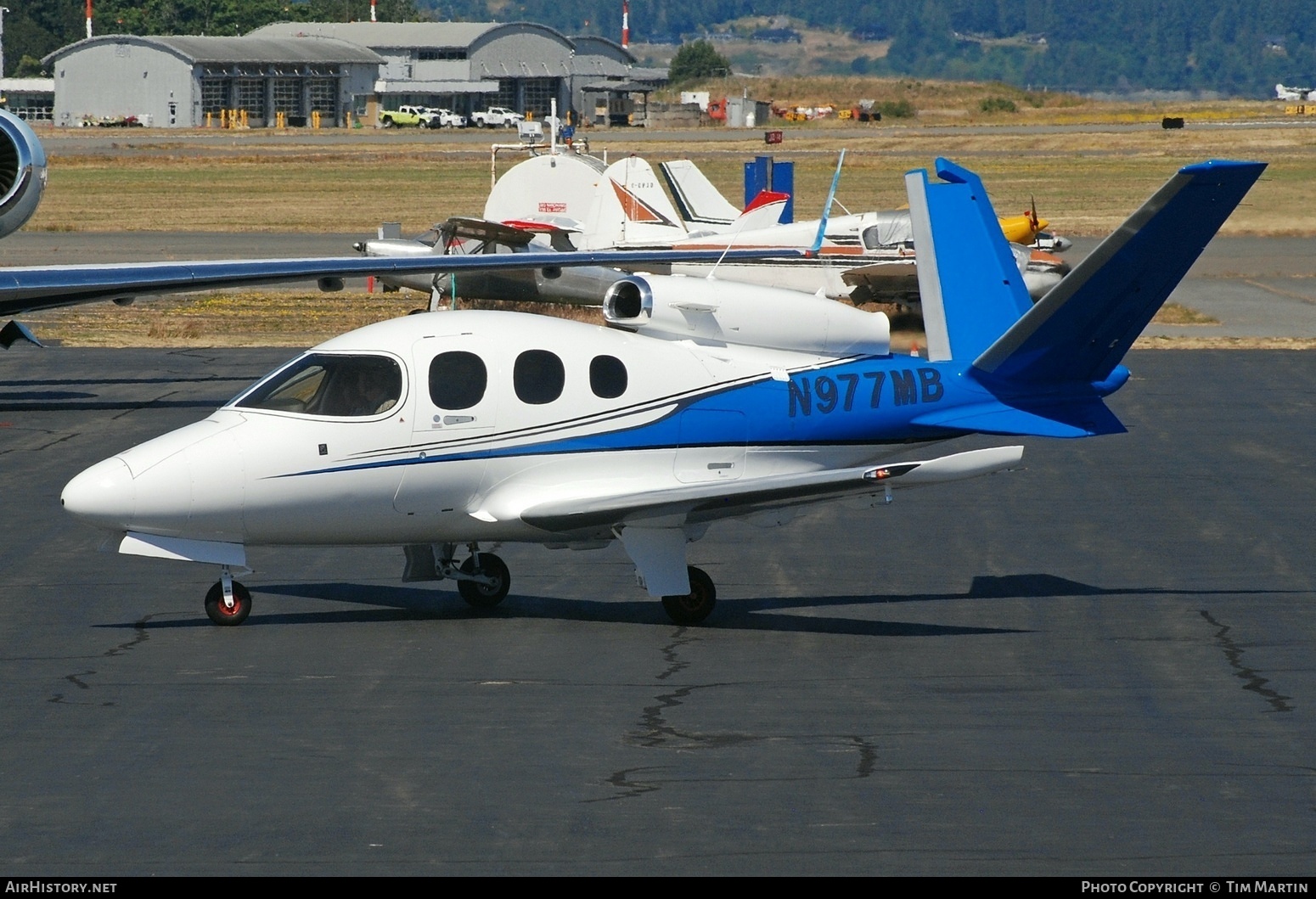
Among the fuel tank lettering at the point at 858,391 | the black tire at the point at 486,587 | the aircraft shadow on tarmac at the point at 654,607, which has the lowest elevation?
the aircraft shadow on tarmac at the point at 654,607

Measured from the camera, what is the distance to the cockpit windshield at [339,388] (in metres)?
12.2

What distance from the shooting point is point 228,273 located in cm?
2178

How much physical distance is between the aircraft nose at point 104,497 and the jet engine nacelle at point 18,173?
13631 mm

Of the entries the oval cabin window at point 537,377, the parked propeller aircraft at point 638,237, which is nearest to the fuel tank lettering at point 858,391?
the oval cabin window at point 537,377

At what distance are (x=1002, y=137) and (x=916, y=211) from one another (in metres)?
96.9

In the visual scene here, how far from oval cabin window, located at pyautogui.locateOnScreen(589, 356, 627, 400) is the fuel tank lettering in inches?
51.7

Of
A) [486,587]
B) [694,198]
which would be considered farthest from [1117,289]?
[694,198]

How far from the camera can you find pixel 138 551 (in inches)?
462

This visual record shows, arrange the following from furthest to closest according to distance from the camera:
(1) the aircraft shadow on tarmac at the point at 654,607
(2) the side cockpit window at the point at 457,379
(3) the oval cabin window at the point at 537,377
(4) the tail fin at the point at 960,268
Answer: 1. (4) the tail fin at the point at 960,268
2. (1) the aircraft shadow on tarmac at the point at 654,607
3. (3) the oval cabin window at the point at 537,377
4. (2) the side cockpit window at the point at 457,379

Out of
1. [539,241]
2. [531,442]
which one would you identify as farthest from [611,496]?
[539,241]

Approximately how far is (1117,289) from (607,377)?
12.4 ft

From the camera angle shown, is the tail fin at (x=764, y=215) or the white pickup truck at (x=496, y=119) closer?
the tail fin at (x=764, y=215)

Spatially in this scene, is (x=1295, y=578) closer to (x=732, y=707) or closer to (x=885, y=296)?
(x=732, y=707)

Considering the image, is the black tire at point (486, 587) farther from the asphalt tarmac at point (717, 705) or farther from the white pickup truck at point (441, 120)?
the white pickup truck at point (441, 120)
